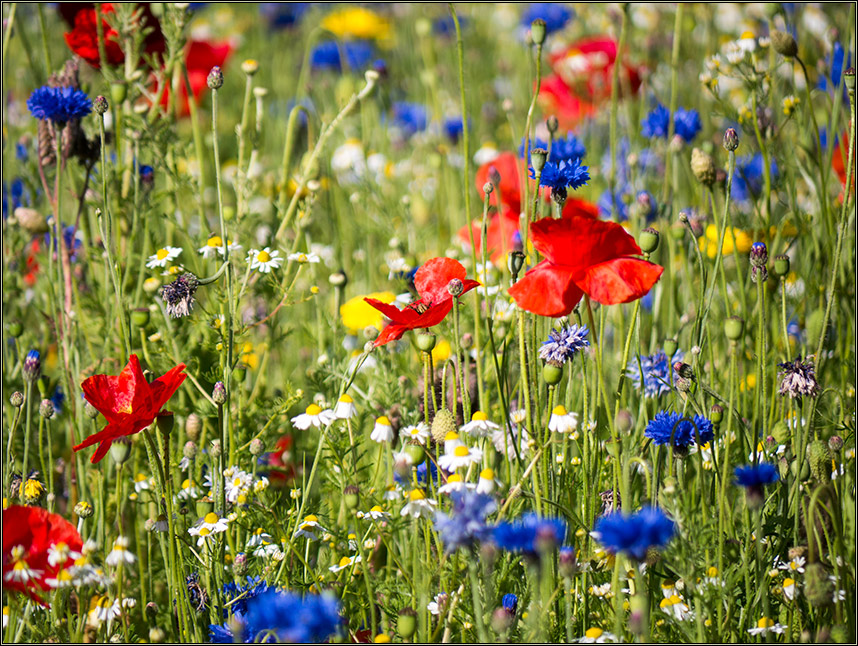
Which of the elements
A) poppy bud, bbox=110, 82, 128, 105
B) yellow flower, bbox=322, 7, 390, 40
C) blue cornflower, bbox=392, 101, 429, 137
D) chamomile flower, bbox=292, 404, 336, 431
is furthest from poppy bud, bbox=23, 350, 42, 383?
yellow flower, bbox=322, 7, 390, 40

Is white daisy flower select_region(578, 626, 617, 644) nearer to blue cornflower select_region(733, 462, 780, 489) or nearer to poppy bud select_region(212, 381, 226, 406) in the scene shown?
blue cornflower select_region(733, 462, 780, 489)

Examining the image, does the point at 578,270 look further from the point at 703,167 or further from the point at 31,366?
the point at 31,366

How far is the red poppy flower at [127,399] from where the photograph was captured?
1031 mm

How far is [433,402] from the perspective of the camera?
4.22 ft

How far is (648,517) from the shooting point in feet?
2.52

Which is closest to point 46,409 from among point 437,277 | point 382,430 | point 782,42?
point 382,430

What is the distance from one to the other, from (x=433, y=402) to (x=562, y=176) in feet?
1.25

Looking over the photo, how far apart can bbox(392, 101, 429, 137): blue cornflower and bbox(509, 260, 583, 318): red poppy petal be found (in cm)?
225

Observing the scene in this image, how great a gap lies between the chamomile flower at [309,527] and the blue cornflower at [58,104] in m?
0.76

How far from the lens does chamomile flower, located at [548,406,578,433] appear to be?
1106 mm

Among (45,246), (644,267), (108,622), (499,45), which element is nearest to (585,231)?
(644,267)

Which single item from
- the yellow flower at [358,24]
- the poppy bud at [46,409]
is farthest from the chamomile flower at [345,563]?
the yellow flower at [358,24]

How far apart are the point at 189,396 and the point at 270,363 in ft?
1.59

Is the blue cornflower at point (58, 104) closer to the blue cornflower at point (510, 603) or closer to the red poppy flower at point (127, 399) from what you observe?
the red poppy flower at point (127, 399)
